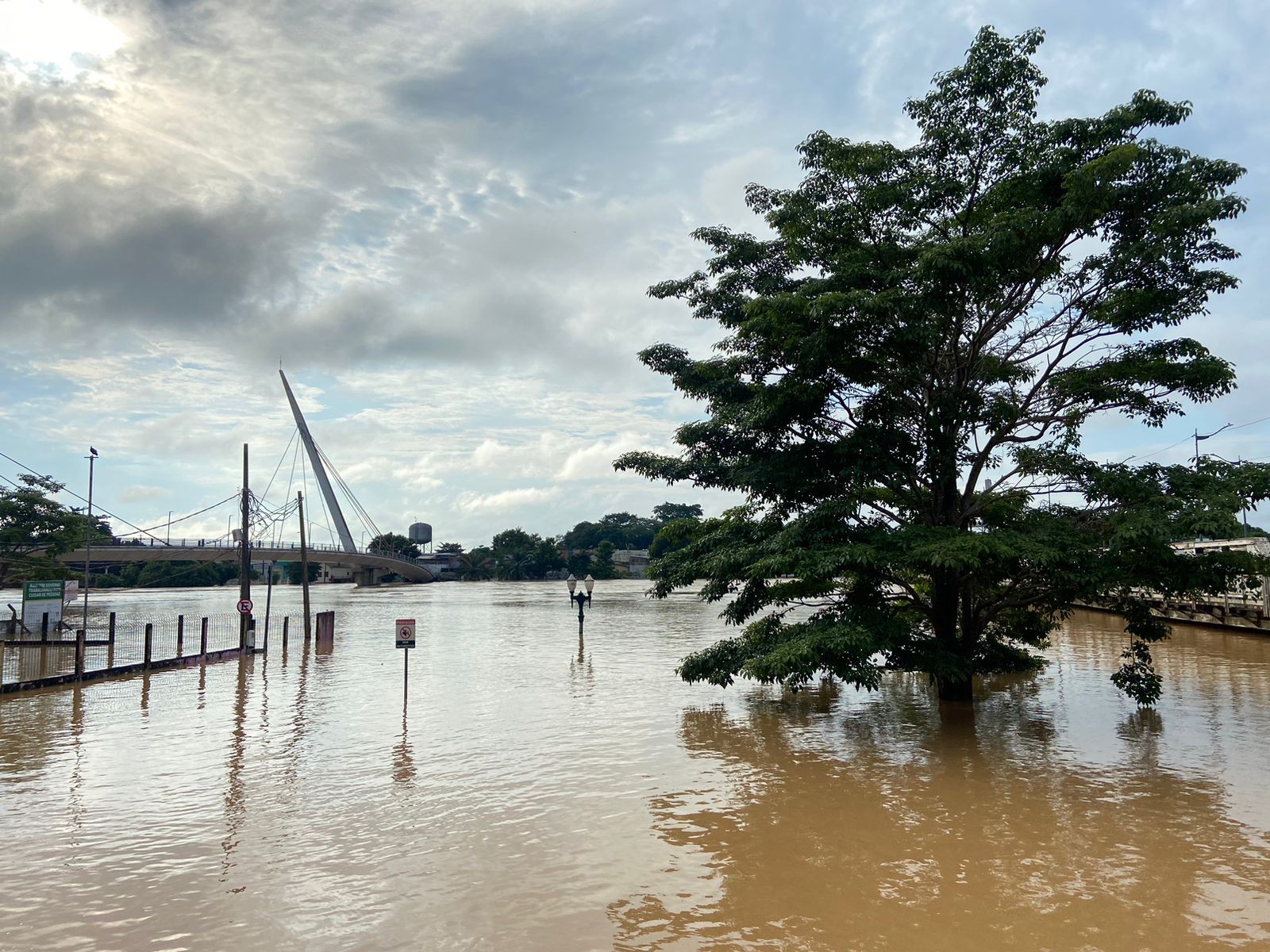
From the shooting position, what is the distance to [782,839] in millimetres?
11430

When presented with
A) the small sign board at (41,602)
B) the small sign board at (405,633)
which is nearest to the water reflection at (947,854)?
the small sign board at (405,633)

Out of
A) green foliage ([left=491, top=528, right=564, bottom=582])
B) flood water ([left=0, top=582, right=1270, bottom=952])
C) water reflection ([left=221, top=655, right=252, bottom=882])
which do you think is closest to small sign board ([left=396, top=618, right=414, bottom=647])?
flood water ([left=0, top=582, right=1270, bottom=952])

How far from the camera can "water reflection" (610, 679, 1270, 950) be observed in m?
8.59

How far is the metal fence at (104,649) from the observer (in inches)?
1066

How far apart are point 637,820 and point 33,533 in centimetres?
5224

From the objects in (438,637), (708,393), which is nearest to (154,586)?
(438,637)

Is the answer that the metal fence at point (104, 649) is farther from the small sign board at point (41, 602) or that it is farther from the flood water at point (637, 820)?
the flood water at point (637, 820)

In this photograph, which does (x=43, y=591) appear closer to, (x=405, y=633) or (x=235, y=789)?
(x=405, y=633)

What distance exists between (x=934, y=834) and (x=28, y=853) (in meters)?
11.2

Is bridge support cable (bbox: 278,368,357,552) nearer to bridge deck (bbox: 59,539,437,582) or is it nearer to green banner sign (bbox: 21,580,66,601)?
bridge deck (bbox: 59,539,437,582)

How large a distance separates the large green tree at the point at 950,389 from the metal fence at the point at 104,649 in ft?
60.0

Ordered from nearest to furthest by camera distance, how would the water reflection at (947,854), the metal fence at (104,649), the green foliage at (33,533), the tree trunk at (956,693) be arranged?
the water reflection at (947,854), the tree trunk at (956,693), the metal fence at (104,649), the green foliage at (33,533)

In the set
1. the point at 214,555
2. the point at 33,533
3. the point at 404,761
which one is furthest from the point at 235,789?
the point at 214,555

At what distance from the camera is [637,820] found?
476 inches
